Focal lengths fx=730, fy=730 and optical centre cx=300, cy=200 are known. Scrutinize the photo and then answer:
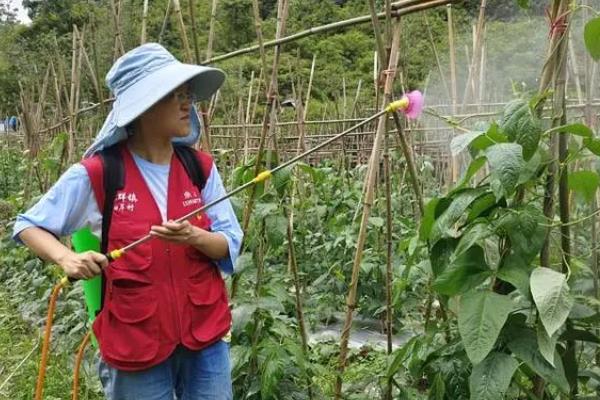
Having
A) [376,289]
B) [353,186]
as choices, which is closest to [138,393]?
[376,289]

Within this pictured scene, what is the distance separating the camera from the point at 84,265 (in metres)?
1.62

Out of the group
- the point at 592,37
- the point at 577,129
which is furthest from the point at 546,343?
the point at 592,37

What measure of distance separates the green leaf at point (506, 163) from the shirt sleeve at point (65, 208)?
3.16ft

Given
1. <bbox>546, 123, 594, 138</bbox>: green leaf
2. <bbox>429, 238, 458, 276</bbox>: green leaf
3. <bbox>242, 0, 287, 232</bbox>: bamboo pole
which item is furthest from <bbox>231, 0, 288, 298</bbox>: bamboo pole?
<bbox>546, 123, 594, 138</bbox>: green leaf

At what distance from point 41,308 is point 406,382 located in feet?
8.66

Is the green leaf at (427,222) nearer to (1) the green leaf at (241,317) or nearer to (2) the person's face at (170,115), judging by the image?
(2) the person's face at (170,115)

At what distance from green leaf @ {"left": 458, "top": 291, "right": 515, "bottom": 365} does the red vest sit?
0.73 meters

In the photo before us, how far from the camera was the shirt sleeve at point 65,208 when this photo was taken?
5.70ft

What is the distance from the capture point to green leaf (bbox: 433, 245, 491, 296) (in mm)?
1516

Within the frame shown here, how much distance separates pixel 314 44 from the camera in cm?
2127

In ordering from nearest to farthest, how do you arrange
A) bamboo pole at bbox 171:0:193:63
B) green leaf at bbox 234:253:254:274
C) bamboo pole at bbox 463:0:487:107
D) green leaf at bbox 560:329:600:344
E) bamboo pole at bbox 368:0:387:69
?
green leaf at bbox 560:329:600:344
bamboo pole at bbox 368:0:387:69
green leaf at bbox 234:253:254:274
bamboo pole at bbox 171:0:193:63
bamboo pole at bbox 463:0:487:107

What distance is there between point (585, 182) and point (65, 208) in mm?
1189

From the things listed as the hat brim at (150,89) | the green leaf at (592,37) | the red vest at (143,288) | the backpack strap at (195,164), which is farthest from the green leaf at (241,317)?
the green leaf at (592,37)

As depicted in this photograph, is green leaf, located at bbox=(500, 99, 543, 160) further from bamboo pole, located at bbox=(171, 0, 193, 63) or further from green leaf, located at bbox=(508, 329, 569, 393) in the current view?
bamboo pole, located at bbox=(171, 0, 193, 63)
